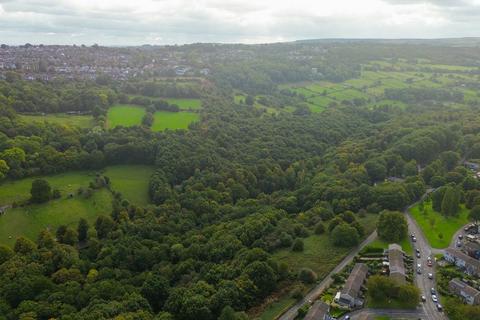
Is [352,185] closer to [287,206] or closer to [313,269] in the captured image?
[287,206]

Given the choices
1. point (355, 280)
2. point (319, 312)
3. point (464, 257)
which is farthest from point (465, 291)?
point (319, 312)

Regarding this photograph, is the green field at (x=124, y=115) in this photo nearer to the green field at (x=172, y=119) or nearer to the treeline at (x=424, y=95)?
the green field at (x=172, y=119)

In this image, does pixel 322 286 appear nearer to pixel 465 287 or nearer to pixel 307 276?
pixel 307 276

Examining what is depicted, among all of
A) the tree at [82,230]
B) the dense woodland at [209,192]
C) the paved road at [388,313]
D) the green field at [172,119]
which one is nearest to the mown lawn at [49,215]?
the tree at [82,230]

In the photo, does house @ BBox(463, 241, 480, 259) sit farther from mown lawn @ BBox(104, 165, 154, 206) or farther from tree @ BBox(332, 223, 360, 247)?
mown lawn @ BBox(104, 165, 154, 206)

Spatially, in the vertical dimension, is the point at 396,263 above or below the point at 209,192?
above

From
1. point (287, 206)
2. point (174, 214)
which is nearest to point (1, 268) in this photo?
point (174, 214)

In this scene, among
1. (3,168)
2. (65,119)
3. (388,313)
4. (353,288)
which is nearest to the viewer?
(388,313)
